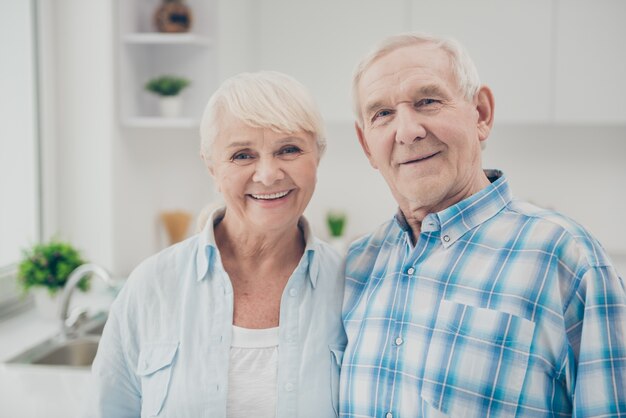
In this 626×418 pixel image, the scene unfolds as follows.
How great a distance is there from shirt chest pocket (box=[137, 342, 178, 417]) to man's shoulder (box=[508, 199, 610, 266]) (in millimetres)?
701

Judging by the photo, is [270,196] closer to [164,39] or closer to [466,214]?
[466,214]

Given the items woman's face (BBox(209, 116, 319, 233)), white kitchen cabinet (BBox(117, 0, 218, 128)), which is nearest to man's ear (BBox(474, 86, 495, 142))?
woman's face (BBox(209, 116, 319, 233))

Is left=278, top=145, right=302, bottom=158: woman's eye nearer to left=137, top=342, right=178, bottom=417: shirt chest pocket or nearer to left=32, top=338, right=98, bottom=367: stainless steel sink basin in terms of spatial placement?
left=137, top=342, right=178, bottom=417: shirt chest pocket

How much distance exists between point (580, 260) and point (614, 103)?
2.51 meters

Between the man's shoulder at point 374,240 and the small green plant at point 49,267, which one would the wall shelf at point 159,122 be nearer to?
the small green plant at point 49,267

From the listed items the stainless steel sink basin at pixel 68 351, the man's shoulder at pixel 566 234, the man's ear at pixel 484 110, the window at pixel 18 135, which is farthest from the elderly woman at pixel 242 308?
the window at pixel 18 135

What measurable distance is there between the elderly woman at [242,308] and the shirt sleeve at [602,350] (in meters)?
0.46

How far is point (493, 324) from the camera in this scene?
3.84 feet

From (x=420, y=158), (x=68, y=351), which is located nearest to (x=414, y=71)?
(x=420, y=158)

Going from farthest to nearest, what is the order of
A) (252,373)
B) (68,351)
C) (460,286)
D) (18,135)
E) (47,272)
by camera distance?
(18,135) → (47,272) → (68,351) → (252,373) → (460,286)

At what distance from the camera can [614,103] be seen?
3.36m

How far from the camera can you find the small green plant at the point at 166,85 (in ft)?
10.5

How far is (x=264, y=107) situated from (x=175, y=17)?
206cm

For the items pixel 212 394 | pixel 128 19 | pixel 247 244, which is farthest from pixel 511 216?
pixel 128 19
